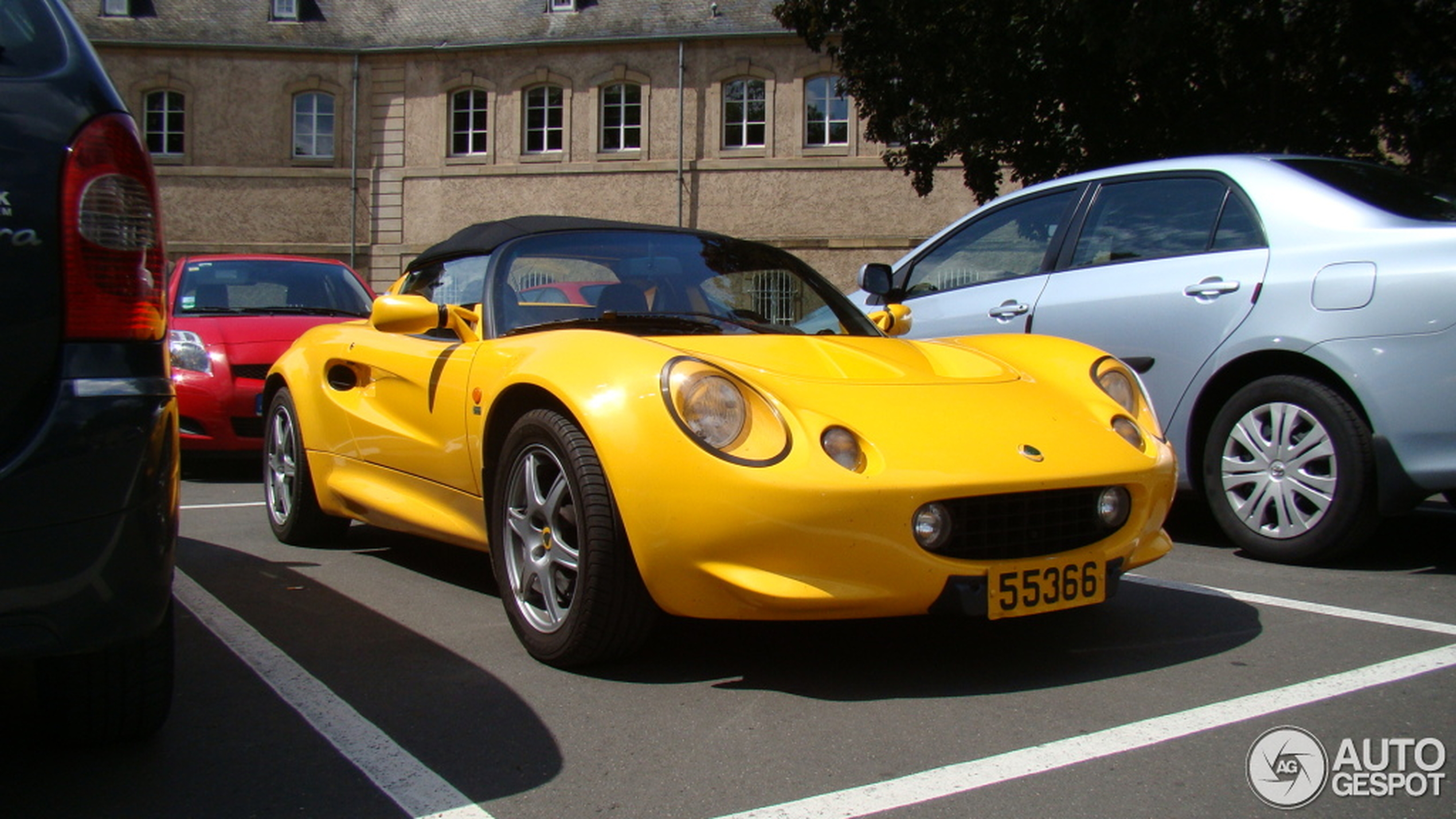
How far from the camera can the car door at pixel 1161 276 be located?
495cm

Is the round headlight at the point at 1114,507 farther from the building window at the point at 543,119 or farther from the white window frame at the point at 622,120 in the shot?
the building window at the point at 543,119

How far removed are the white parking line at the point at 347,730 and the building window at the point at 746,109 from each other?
2867cm

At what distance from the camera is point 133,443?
6.97ft

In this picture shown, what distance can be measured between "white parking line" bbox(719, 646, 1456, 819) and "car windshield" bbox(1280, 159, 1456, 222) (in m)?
2.07

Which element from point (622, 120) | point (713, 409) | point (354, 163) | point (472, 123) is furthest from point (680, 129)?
point (713, 409)

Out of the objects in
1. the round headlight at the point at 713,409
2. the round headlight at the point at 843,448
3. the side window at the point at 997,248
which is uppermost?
the side window at the point at 997,248

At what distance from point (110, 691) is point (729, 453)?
1.39 m

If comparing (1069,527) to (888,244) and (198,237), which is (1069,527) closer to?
(888,244)

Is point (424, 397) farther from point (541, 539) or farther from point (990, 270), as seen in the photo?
point (990, 270)

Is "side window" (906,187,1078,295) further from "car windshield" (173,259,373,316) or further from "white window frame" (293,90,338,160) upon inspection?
"white window frame" (293,90,338,160)

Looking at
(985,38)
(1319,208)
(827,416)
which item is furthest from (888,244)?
(827,416)

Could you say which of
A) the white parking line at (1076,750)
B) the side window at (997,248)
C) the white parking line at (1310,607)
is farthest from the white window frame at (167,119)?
the white parking line at (1076,750)

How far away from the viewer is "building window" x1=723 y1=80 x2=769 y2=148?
31602 mm

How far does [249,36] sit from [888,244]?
17797 mm
